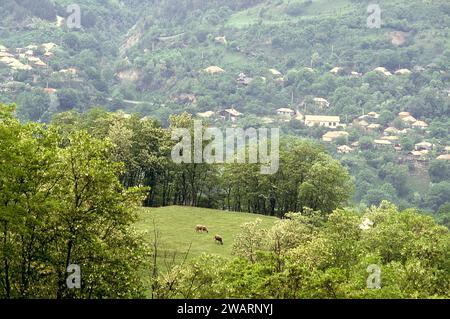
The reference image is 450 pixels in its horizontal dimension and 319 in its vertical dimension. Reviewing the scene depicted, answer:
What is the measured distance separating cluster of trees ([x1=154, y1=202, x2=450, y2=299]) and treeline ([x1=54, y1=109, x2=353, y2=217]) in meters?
22.5

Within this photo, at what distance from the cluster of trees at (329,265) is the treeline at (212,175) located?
73.7ft

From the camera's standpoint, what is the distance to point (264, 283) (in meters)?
28.3

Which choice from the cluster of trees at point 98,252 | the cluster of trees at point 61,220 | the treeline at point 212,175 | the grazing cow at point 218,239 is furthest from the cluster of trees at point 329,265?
the treeline at point 212,175

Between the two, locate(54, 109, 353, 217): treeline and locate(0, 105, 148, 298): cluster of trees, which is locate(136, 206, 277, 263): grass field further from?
locate(0, 105, 148, 298): cluster of trees

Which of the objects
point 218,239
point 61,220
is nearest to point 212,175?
point 218,239

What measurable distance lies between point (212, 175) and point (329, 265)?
44.1 m

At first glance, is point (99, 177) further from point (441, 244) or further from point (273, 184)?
point (273, 184)

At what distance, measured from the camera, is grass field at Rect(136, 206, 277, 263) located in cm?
5350

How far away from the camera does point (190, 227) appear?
62.8 metres

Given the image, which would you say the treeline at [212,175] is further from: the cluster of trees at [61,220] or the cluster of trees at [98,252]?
the cluster of trees at [61,220]

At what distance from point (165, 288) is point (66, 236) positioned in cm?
507

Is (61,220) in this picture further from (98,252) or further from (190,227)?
(190,227)
